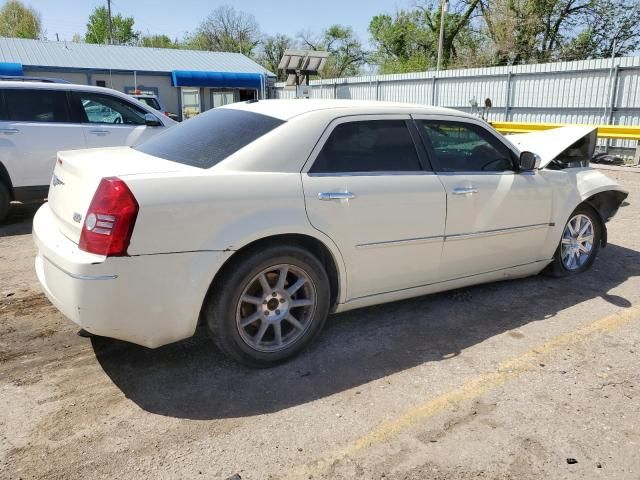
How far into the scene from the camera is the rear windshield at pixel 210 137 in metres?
3.38

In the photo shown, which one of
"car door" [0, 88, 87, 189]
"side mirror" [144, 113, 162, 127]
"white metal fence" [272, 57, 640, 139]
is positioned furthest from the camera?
"white metal fence" [272, 57, 640, 139]

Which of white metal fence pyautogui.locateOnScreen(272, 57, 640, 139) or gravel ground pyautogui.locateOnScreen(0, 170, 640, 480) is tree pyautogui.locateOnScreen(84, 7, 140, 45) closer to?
white metal fence pyautogui.locateOnScreen(272, 57, 640, 139)

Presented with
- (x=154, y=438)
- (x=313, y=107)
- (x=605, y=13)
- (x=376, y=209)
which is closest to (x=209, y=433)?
(x=154, y=438)

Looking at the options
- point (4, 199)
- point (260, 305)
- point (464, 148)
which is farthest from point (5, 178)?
point (464, 148)

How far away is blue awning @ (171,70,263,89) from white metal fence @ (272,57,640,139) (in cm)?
1220

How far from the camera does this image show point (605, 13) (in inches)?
1358

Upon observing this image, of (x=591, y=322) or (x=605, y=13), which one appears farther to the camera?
(x=605, y=13)

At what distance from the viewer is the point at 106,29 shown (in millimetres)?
68625

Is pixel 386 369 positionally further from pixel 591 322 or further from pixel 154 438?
pixel 591 322

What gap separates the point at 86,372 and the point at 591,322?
12.1ft

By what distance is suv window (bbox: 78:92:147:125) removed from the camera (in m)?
7.60

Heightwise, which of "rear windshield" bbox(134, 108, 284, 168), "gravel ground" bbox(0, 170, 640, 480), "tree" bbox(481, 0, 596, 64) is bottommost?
"gravel ground" bbox(0, 170, 640, 480)

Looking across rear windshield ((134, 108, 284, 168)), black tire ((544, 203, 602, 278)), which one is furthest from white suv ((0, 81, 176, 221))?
black tire ((544, 203, 602, 278))

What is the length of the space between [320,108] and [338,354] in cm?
168
